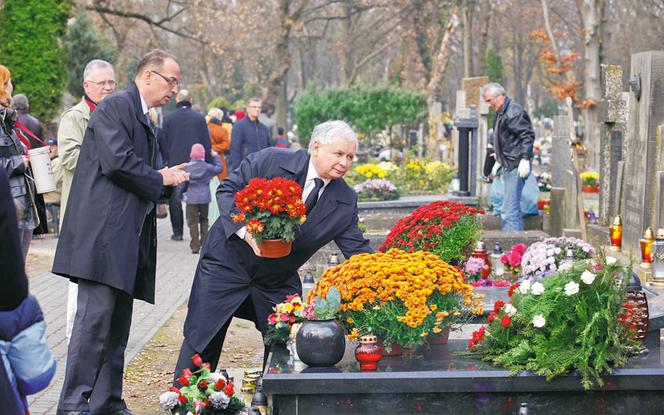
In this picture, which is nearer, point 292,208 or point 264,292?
point 292,208

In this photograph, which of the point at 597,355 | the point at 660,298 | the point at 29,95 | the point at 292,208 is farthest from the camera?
the point at 29,95

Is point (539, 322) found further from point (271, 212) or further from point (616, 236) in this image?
point (616, 236)

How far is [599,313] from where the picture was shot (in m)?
5.43

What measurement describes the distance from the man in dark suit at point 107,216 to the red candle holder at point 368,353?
59.2 inches

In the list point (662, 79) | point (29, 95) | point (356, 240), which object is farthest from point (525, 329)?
point (29, 95)

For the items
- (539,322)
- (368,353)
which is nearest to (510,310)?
(539,322)

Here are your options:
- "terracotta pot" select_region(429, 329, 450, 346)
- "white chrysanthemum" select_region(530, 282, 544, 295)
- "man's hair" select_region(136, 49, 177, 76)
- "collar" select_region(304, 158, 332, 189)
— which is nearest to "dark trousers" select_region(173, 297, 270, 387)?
"collar" select_region(304, 158, 332, 189)

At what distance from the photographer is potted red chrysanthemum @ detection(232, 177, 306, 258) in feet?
19.0

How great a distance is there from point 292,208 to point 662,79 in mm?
6281

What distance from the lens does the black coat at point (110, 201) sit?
6176 millimetres

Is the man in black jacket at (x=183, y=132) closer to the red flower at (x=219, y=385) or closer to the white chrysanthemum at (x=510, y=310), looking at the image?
the red flower at (x=219, y=385)

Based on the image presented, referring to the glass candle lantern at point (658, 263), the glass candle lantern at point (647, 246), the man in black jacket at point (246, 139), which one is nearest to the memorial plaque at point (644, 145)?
the glass candle lantern at point (647, 246)

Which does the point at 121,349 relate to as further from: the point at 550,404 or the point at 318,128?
the point at 550,404

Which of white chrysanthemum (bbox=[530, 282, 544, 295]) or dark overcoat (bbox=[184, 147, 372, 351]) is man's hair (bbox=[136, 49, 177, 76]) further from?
white chrysanthemum (bbox=[530, 282, 544, 295])
